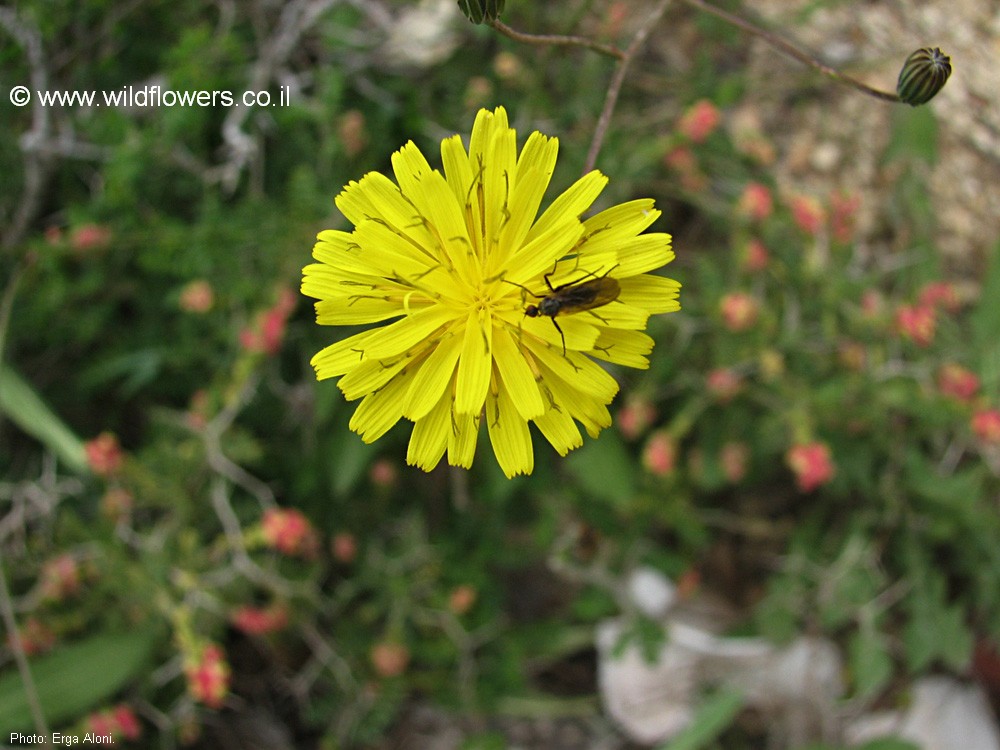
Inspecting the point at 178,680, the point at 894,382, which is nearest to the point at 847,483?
the point at 894,382

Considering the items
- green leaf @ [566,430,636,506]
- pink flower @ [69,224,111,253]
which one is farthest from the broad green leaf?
pink flower @ [69,224,111,253]

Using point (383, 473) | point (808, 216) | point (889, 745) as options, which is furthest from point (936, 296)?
point (383, 473)

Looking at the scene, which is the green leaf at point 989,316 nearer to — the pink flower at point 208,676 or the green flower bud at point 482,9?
the green flower bud at point 482,9

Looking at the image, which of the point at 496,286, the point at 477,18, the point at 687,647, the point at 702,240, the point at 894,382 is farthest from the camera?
the point at 702,240

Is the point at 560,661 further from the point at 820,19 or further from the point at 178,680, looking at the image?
the point at 820,19

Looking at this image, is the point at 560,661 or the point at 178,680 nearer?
the point at 178,680

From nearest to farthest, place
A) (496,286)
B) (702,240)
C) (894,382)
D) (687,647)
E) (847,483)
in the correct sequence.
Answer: (496,286), (894,382), (847,483), (687,647), (702,240)
